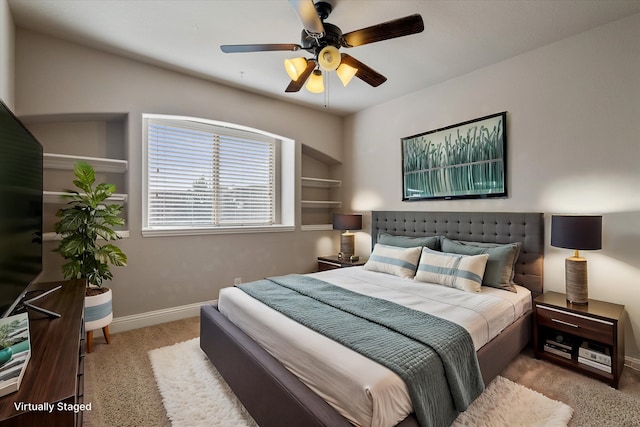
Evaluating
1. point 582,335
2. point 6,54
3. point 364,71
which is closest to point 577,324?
point 582,335

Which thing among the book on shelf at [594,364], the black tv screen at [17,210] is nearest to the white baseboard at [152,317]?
the black tv screen at [17,210]

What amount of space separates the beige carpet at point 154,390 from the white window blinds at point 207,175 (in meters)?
1.56

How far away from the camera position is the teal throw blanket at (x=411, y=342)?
1449 millimetres

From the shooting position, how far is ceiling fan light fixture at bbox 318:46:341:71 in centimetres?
201

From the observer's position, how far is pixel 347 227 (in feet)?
14.3

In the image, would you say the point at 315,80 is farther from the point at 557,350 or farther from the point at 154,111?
the point at 557,350

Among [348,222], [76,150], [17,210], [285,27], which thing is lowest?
[348,222]

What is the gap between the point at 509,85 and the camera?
3.07 meters

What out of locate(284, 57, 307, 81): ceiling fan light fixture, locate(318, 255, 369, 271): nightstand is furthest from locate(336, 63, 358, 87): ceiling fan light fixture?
locate(318, 255, 369, 271): nightstand

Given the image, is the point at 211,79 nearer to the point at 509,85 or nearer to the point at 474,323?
the point at 509,85

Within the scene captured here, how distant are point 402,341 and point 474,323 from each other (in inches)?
26.5

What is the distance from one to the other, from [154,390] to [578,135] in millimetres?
4070

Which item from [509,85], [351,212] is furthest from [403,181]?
[509,85]

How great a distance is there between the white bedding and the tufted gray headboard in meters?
0.23
